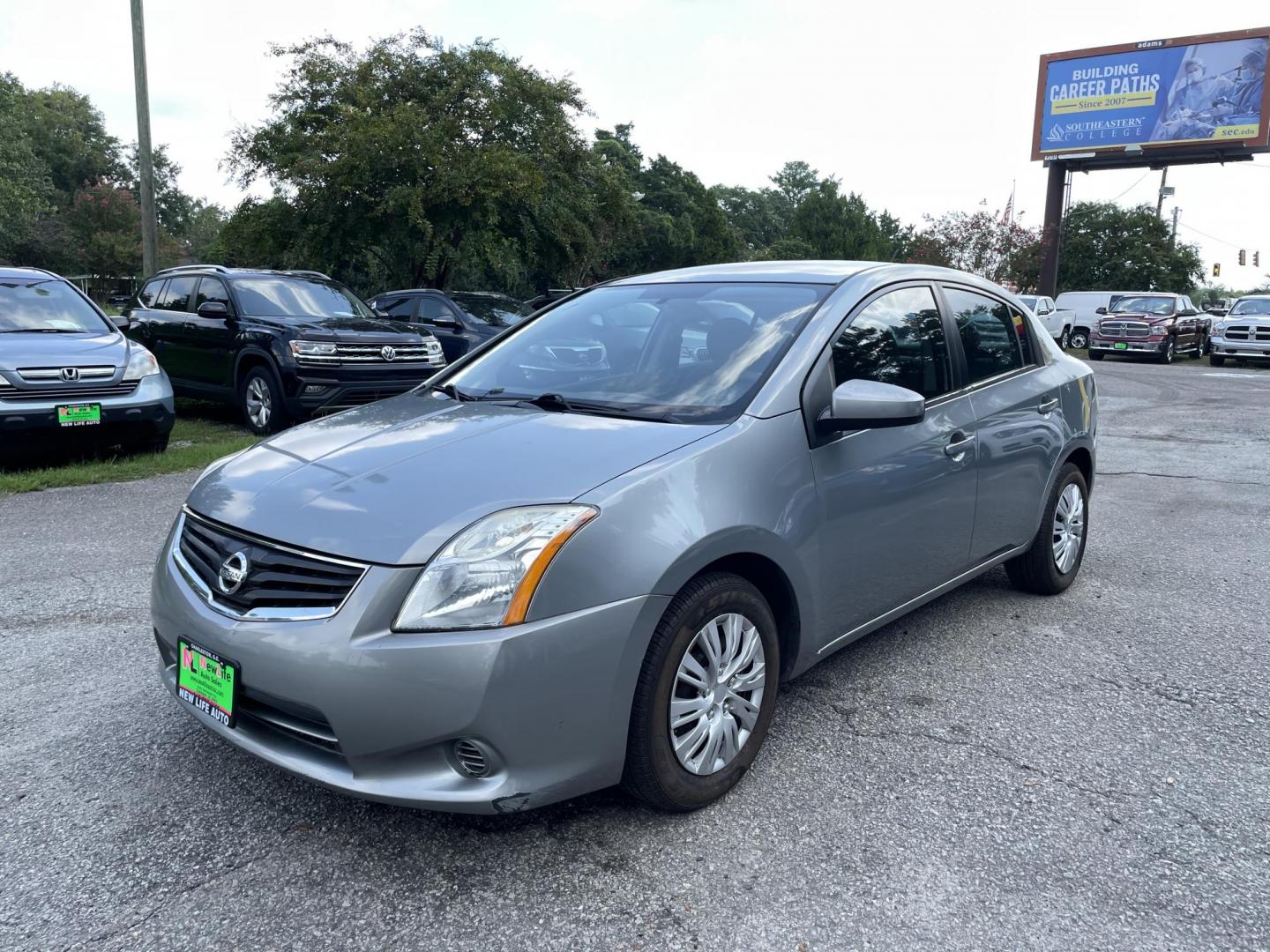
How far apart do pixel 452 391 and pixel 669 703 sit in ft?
5.66

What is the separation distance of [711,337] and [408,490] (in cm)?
136

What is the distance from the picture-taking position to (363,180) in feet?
54.5

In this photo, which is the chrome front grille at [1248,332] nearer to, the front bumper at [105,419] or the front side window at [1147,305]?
the front side window at [1147,305]

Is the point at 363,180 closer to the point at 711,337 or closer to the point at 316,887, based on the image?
the point at 711,337

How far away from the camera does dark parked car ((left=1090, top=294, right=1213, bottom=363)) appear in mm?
25641

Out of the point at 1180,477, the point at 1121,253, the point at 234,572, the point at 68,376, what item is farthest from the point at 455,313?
the point at 1121,253

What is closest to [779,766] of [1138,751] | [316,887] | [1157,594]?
[1138,751]

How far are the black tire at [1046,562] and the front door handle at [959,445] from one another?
1.03m

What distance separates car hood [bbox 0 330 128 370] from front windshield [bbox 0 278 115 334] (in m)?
0.25

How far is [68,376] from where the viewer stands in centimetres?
738

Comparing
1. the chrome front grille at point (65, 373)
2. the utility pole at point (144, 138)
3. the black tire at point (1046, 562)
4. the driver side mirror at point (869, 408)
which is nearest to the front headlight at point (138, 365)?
the chrome front grille at point (65, 373)

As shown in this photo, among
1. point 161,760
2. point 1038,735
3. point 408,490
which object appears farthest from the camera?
point 1038,735

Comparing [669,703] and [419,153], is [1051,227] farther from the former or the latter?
[669,703]

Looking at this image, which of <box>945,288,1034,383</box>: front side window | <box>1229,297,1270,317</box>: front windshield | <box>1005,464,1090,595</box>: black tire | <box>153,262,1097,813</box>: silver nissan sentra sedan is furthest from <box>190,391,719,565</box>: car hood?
<box>1229,297,1270,317</box>: front windshield
